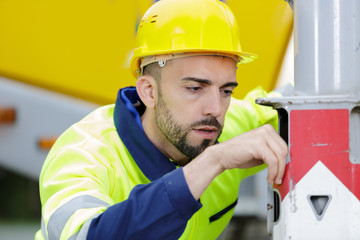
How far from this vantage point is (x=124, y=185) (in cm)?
171

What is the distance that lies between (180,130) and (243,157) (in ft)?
1.44

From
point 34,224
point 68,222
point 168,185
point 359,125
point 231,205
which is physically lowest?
point 34,224

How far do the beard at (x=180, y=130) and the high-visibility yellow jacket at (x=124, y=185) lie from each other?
0.24ft

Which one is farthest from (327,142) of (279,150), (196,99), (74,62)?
(74,62)

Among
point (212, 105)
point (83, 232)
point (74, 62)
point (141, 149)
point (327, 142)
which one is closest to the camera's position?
point (327, 142)

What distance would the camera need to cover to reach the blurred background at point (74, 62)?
2.98m

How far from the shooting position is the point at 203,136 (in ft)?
5.45

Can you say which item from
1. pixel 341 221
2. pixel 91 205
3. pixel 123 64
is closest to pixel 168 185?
pixel 91 205

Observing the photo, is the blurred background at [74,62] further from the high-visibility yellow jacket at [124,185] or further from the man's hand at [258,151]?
the man's hand at [258,151]

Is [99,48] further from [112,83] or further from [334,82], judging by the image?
[334,82]

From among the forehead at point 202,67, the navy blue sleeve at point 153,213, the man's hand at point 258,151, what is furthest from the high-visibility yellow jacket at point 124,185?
the forehead at point 202,67

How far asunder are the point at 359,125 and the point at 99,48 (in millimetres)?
2027

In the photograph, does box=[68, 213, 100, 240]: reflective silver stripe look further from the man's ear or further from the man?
the man's ear

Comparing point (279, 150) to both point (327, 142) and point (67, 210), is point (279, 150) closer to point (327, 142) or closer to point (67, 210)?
point (327, 142)
